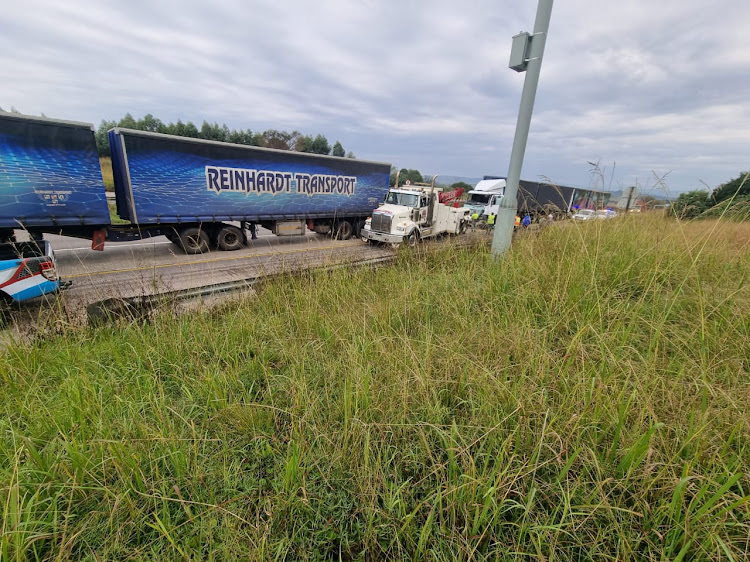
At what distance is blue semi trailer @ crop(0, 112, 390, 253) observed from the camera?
739cm

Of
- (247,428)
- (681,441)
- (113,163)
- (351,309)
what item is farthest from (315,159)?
(681,441)

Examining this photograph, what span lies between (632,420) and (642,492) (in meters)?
0.44

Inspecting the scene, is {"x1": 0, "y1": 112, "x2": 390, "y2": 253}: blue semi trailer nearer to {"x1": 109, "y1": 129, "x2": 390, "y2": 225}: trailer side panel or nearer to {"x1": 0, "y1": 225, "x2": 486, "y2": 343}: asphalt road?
{"x1": 109, "y1": 129, "x2": 390, "y2": 225}: trailer side panel

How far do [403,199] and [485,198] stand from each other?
37.4ft

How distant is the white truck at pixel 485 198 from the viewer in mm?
20953

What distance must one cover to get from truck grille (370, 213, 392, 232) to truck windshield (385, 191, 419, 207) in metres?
1.43

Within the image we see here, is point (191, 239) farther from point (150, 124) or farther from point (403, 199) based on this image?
point (150, 124)

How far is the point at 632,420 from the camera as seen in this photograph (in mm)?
1620

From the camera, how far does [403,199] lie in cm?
1363

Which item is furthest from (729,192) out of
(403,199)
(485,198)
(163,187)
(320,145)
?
(320,145)

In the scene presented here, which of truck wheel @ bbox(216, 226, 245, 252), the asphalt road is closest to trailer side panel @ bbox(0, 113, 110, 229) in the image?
the asphalt road

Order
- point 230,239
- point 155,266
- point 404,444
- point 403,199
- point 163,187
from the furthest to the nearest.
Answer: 1. point 403,199
2. point 230,239
3. point 163,187
4. point 155,266
5. point 404,444

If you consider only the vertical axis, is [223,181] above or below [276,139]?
below

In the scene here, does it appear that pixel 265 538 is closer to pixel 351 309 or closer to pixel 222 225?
pixel 351 309
